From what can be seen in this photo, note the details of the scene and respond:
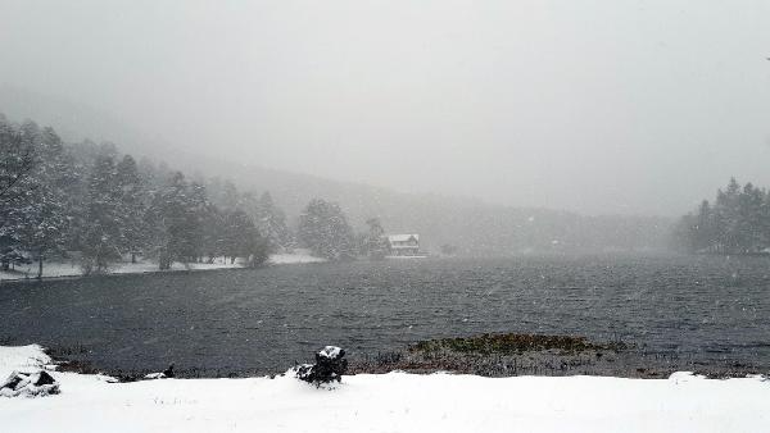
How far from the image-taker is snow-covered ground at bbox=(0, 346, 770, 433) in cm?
1530

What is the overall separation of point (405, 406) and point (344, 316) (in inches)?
1188

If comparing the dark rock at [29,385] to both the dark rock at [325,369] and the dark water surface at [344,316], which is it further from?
the dark rock at [325,369]

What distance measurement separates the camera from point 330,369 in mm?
20219

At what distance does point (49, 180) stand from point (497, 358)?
82576 mm

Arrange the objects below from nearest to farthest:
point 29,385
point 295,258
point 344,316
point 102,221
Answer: point 29,385
point 344,316
point 102,221
point 295,258

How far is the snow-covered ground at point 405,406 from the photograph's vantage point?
1530cm

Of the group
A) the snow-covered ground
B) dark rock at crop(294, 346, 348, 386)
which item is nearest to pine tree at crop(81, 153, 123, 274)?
the snow-covered ground

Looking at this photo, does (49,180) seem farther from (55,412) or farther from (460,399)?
(460,399)

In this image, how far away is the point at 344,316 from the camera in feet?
155

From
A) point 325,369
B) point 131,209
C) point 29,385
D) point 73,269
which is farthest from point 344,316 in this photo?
point 131,209

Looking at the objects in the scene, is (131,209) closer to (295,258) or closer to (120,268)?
(120,268)

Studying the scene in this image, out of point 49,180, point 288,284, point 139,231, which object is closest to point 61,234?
point 49,180

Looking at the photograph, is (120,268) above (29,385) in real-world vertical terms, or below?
below

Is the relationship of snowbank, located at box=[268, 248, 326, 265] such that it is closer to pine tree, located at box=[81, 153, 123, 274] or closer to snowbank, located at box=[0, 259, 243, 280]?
snowbank, located at box=[0, 259, 243, 280]
